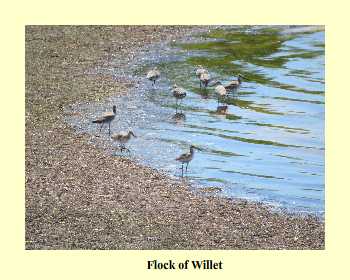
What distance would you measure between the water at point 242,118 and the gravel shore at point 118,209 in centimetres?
86

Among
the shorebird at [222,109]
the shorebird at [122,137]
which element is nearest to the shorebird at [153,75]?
the shorebird at [222,109]

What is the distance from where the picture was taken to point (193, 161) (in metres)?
20.8

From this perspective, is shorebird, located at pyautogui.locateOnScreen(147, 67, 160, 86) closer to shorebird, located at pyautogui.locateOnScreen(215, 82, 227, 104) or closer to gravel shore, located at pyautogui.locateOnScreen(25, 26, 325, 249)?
shorebird, located at pyautogui.locateOnScreen(215, 82, 227, 104)

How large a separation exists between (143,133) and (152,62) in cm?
787

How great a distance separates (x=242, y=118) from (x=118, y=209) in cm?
790

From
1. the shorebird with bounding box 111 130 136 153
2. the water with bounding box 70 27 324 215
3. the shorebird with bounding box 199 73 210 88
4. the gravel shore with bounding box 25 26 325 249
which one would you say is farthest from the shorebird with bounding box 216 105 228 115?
the gravel shore with bounding box 25 26 325 249

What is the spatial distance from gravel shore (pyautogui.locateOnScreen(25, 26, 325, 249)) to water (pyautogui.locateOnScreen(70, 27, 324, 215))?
0.86 m

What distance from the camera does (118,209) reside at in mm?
17547

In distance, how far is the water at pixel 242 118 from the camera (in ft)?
64.6

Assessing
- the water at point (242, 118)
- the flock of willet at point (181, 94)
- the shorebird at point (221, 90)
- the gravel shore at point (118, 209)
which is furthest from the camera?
the shorebird at point (221, 90)

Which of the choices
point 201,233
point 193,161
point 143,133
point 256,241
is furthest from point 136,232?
point 143,133

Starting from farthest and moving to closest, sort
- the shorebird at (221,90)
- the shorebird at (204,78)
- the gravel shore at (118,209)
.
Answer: the shorebird at (204,78) < the shorebird at (221,90) < the gravel shore at (118,209)

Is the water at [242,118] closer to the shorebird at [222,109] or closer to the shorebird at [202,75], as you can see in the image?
Answer: the shorebird at [222,109]

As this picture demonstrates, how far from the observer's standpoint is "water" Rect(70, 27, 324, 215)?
19703mm
